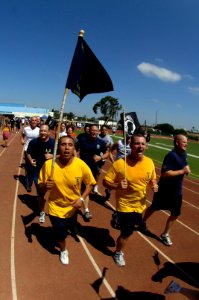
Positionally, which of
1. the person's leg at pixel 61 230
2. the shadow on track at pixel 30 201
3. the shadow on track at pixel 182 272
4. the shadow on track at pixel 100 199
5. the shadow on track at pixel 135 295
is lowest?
the shadow on track at pixel 182 272

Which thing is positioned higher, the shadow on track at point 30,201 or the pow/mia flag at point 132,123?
the pow/mia flag at point 132,123

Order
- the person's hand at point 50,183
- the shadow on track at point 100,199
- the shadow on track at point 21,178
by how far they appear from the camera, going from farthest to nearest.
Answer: the shadow on track at point 21,178
the shadow on track at point 100,199
the person's hand at point 50,183

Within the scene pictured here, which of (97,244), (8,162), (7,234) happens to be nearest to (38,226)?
(7,234)

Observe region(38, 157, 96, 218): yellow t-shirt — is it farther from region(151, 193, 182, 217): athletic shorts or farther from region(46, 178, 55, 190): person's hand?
region(151, 193, 182, 217): athletic shorts

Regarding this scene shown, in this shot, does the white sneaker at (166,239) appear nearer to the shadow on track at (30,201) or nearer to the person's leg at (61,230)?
the person's leg at (61,230)

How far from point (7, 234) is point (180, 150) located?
11.3 ft

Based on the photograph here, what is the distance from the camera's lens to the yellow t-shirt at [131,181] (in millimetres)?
4625

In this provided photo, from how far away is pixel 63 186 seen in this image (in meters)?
4.42

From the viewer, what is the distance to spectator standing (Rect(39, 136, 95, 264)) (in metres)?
4.39

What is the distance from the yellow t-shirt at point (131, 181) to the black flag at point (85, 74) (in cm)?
119

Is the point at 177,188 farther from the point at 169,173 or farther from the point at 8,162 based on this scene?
the point at 8,162

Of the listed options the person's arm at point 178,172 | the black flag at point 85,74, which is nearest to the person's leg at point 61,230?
the black flag at point 85,74

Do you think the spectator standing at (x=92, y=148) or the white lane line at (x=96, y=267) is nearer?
the white lane line at (x=96, y=267)

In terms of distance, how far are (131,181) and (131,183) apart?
0.10 ft
